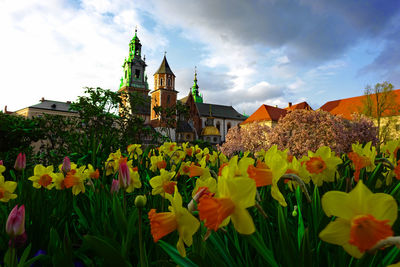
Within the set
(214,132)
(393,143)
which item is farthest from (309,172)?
(214,132)

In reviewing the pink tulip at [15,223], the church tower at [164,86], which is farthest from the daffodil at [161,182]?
the church tower at [164,86]

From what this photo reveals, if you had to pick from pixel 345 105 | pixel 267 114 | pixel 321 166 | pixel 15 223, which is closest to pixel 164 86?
pixel 267 114

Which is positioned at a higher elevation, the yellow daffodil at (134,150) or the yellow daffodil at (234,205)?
the yellow daffodil at (234,205)

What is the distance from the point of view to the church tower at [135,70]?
60.6m

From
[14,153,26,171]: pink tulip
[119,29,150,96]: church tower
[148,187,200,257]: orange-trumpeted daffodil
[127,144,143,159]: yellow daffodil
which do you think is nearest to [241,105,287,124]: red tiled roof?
[119,29,150,96]: church tower

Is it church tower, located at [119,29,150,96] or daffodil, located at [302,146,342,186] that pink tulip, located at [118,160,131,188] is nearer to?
daffodil, located at [302,146,342,186]

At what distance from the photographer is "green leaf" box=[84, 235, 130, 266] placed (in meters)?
0.64

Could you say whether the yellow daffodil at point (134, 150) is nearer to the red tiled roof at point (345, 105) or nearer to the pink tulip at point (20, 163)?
the pink tulip at point (20, 163)

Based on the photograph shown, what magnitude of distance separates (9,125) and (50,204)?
4.82 meters

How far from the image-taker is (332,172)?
46.4 inches

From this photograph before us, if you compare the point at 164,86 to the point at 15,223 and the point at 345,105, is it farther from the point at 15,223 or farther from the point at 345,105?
the point at 15,223

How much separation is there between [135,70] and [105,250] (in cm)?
6549

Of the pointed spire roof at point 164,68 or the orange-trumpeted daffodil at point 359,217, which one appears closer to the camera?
the orange-trumpeted daffodil at point 359,217

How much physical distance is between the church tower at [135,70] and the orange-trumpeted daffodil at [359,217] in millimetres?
62597
